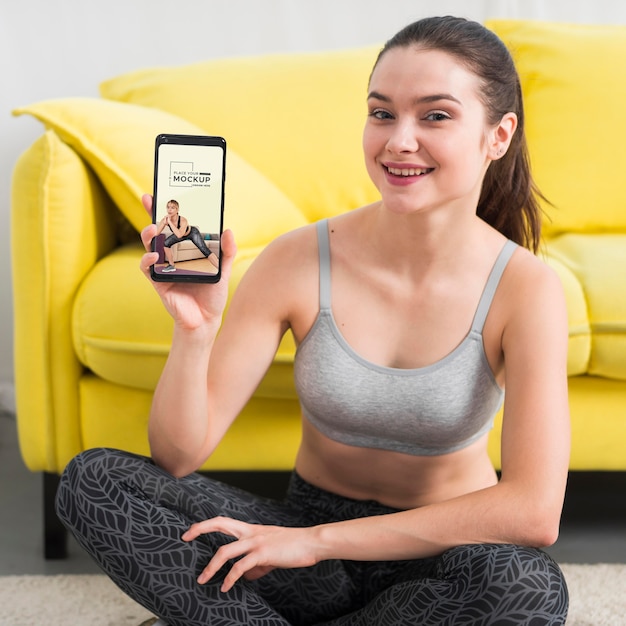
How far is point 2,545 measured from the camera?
1682 mm

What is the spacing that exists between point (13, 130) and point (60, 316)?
107 cm

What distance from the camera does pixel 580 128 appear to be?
2.04 m

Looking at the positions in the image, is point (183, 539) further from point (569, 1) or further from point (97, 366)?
point (569, 1)

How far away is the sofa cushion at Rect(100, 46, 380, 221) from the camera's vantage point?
76.8 inches

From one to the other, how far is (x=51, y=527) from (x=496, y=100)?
3.43 ft

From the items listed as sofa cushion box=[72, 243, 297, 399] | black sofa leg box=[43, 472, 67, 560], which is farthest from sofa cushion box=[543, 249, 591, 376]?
black sofa leg box=[43, 472, 67, 560]

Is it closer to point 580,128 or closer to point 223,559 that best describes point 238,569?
point 223,559

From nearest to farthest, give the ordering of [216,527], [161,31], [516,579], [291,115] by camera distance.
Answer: [516,579]
[216,527]
[291,115]
[161,31]

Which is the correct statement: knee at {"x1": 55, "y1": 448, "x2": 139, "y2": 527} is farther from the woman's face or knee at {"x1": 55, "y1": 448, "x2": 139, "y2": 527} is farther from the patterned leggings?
the woman's face

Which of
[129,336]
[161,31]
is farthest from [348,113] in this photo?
[129,336]

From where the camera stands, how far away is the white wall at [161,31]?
94.0 inches

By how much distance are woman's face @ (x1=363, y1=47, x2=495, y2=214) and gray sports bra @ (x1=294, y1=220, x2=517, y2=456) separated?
0.55 ft

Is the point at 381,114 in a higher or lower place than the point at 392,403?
higher

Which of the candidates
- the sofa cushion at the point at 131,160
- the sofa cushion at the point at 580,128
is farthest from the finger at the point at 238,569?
the sofa cushion at the point at 580,128
